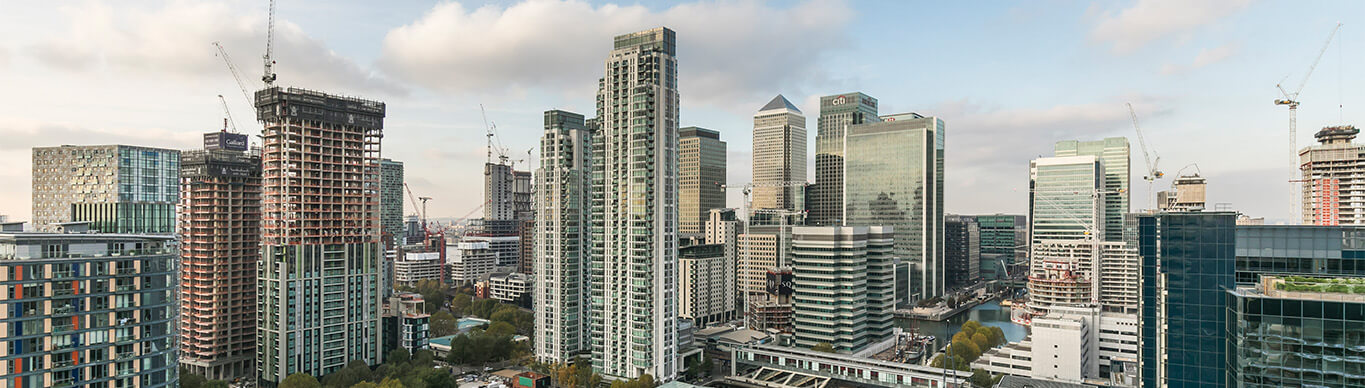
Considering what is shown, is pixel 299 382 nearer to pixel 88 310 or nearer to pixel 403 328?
pixel 403 328

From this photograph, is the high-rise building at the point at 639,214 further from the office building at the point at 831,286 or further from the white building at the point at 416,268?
the white building at the point at 416,268

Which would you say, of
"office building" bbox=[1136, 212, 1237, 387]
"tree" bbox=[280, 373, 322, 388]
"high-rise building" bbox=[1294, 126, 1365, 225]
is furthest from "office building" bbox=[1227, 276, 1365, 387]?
"high-rise building" bbox=[1294, 126, 1365, 225]

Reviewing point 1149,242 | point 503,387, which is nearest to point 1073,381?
point 1149,242

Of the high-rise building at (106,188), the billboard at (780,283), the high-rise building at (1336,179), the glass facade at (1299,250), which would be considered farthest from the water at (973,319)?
the high-rise building at (106,188)

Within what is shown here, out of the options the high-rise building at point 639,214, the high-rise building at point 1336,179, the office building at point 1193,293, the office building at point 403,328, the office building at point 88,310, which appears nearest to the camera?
the office building at point 88,310

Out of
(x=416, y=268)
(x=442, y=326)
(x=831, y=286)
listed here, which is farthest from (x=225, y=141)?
(x=831, y=286)

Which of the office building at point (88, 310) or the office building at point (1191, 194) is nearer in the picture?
the office building at point (88, 310)

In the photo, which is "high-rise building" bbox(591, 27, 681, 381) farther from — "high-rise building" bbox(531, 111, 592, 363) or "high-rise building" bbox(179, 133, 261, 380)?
"high-rise building" bbox(179, 133, 261, 380)

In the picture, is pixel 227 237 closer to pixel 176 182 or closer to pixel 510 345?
pixel 176 182
